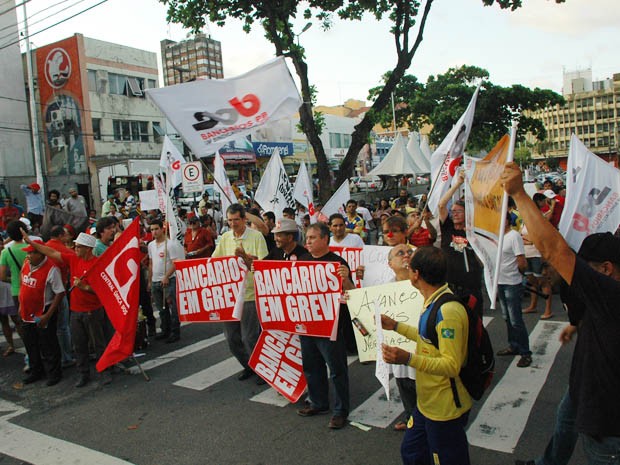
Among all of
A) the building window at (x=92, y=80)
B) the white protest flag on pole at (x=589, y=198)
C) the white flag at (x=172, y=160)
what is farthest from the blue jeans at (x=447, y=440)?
the building window at (x=92, y=80)

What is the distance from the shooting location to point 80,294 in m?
6.39

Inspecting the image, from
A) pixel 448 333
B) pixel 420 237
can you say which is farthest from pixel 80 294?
pixel 448 333

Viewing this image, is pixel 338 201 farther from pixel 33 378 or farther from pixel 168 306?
pixel 33 378

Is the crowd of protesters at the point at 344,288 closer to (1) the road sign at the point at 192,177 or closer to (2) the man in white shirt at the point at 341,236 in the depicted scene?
(2) the man in white shirt at the point at 341,236

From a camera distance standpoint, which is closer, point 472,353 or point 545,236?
point 545,236

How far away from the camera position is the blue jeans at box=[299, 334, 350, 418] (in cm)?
486

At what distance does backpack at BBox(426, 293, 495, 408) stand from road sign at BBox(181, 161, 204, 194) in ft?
→ 36.7

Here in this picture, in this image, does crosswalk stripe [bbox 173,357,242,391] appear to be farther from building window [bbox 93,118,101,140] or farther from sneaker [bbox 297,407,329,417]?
building window [bbox 93,118,101,140]

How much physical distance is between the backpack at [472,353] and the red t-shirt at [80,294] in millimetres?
4651

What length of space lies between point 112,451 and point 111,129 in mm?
35603

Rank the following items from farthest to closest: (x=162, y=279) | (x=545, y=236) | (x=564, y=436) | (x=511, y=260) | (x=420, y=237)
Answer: (x=162, y=279), (x=420, y=237), (x=511, y=260), (x=564, y=436), (x=545, y=236)

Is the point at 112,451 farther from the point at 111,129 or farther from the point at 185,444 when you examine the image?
the point at 111,129

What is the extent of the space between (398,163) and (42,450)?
19458 mm

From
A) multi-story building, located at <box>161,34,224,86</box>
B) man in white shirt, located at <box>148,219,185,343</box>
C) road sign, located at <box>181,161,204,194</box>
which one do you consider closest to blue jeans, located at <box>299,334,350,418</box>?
man in white shirt, located at <box>148,219,185,343</box>
